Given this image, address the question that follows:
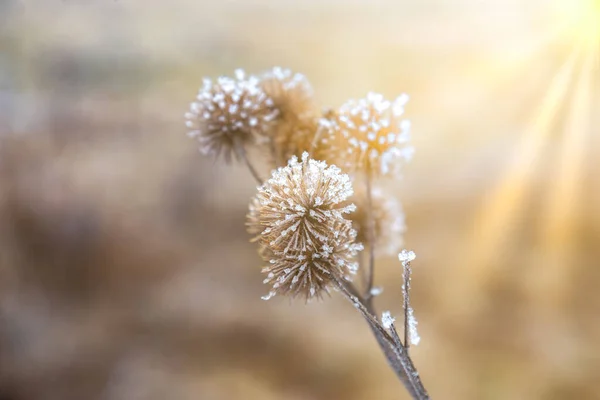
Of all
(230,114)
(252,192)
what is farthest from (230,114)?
→ (252,192)

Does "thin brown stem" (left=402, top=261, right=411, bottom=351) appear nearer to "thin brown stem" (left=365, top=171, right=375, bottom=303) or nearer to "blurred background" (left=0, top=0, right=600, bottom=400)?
"thin brown stem" (left=365, top=171, right=375, bottom=303)

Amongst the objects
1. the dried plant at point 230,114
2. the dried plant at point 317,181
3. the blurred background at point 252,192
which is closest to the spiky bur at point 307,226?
the dried plant at point 317,181

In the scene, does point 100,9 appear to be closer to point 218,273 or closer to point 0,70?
point 0,70

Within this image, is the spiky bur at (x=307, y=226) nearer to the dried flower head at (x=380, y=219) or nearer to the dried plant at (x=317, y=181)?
the dried plant at (x=317, y=181)

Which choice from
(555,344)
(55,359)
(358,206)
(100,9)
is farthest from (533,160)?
(55,359)

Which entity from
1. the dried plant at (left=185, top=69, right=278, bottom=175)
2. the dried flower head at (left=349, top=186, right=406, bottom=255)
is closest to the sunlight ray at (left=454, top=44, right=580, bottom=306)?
the dried flower head at (left=349, top=186, right=406, bottom=255)
